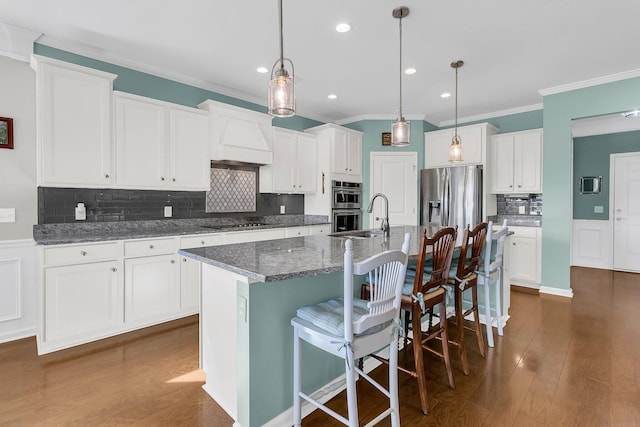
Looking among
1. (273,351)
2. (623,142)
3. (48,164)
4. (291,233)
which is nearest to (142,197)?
(48,164)

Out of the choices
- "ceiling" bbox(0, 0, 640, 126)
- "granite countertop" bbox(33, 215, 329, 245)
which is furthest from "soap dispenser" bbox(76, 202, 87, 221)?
"ceiling" bbox(0, 0, 640, 126)

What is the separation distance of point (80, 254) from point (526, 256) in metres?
5.28

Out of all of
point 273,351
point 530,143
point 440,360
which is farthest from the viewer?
point 530,143

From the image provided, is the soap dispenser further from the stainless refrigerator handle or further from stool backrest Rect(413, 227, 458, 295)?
the stainless refrigerator handle

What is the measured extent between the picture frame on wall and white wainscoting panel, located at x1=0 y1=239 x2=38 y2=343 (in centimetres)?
83

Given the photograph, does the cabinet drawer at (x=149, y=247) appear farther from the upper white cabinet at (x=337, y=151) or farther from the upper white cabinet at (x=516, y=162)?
the upper white cabinet at (x=516, y=162)

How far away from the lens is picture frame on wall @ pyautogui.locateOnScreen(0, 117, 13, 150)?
2.77 meters

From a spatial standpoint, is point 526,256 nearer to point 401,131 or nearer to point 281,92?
point 401,131

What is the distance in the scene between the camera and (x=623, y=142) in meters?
5.66

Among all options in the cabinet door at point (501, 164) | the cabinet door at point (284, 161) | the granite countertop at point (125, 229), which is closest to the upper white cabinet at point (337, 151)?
the cabinet door at point (284, 161)

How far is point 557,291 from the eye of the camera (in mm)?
4234

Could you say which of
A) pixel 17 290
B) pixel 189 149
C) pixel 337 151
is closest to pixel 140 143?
pixel 189 149

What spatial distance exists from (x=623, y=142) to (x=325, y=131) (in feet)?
17.1

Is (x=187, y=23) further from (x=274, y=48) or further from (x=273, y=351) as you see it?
(x=273, y=351)
